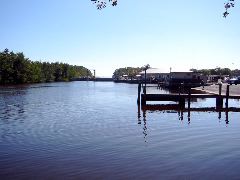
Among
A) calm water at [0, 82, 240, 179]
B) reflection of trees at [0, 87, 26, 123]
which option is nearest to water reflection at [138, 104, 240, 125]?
calm water at [0, 82, 240, 179]

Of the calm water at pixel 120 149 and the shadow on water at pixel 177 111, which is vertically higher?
the calm water at pixel 120 149

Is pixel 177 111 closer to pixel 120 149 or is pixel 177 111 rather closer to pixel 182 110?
pixel 182 110

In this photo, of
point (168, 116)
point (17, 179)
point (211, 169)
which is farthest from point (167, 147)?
point (168, 116)

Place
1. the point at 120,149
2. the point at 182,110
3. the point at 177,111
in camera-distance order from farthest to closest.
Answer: the point at 182,110 → the point at 177,111 → the point at 120,149

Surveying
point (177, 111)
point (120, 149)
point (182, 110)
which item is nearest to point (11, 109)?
point (177, 111)

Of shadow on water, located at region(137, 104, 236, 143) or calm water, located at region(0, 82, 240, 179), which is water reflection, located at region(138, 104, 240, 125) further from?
calm water, located at region(0, 82, 240, 179)

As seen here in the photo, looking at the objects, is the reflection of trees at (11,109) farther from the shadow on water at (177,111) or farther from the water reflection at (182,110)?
the water reflection at (182,110)

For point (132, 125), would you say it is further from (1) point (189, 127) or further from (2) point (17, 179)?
(2) point (17, 179)

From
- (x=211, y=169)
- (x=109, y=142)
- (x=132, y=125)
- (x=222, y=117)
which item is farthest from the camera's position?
(x=222, y=117)

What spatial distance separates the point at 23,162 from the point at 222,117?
63.8 feet

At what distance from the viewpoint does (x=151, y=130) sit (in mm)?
21969

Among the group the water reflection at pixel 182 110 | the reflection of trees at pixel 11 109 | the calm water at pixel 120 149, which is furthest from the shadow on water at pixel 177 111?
the reflection of trees at pixel 11 109

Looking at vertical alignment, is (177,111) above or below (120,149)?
below

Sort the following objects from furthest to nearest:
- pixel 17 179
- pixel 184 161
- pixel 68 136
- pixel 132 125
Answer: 1. pixel 132 125
2. pixel 68 136
3. pixel 184 161
4. pixel 17 179
